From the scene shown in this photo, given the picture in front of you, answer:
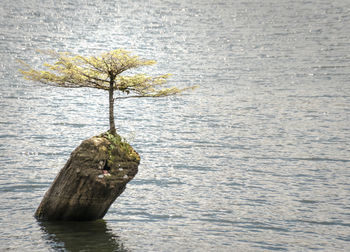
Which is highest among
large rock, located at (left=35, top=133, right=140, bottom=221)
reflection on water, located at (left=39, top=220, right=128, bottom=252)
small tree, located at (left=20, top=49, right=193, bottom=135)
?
small tree, located at (left=20, top=49, right=193, bottom=135)

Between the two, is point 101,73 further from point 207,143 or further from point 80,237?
point 207,143

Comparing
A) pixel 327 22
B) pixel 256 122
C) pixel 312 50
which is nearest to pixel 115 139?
pixel 256 122

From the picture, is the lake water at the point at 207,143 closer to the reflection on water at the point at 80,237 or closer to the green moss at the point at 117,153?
the reflection on water at the point at 80,237

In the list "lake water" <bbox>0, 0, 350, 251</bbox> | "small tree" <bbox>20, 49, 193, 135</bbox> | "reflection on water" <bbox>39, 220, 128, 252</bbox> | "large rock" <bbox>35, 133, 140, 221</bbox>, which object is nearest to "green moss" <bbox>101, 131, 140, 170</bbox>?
"large rock" <bbox>35, 133, 140, 221</bbox>

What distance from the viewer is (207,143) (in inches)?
1526

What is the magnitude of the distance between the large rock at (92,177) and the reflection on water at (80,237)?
41cm

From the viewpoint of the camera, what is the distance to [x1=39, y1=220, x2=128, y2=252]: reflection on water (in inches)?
793

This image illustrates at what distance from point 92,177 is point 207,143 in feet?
64.1

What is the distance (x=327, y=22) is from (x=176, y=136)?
73.0 meters

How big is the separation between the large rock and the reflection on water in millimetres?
415

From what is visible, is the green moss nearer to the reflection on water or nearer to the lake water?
the reflection on water

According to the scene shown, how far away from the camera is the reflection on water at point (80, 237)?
2014 cm

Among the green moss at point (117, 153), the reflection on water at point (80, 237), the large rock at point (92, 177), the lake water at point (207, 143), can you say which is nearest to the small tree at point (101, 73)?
the green moss at point (117, 153)

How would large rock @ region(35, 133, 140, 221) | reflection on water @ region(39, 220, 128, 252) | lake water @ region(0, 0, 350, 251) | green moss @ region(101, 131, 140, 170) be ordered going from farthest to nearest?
lake water @ region(0, 0, 350, 251) < green moss @ region(101, 131, 140, 170) < reflection on water @ region(39, 220, 128, 252) < large rock @ region(35, 133, 140, 221)
